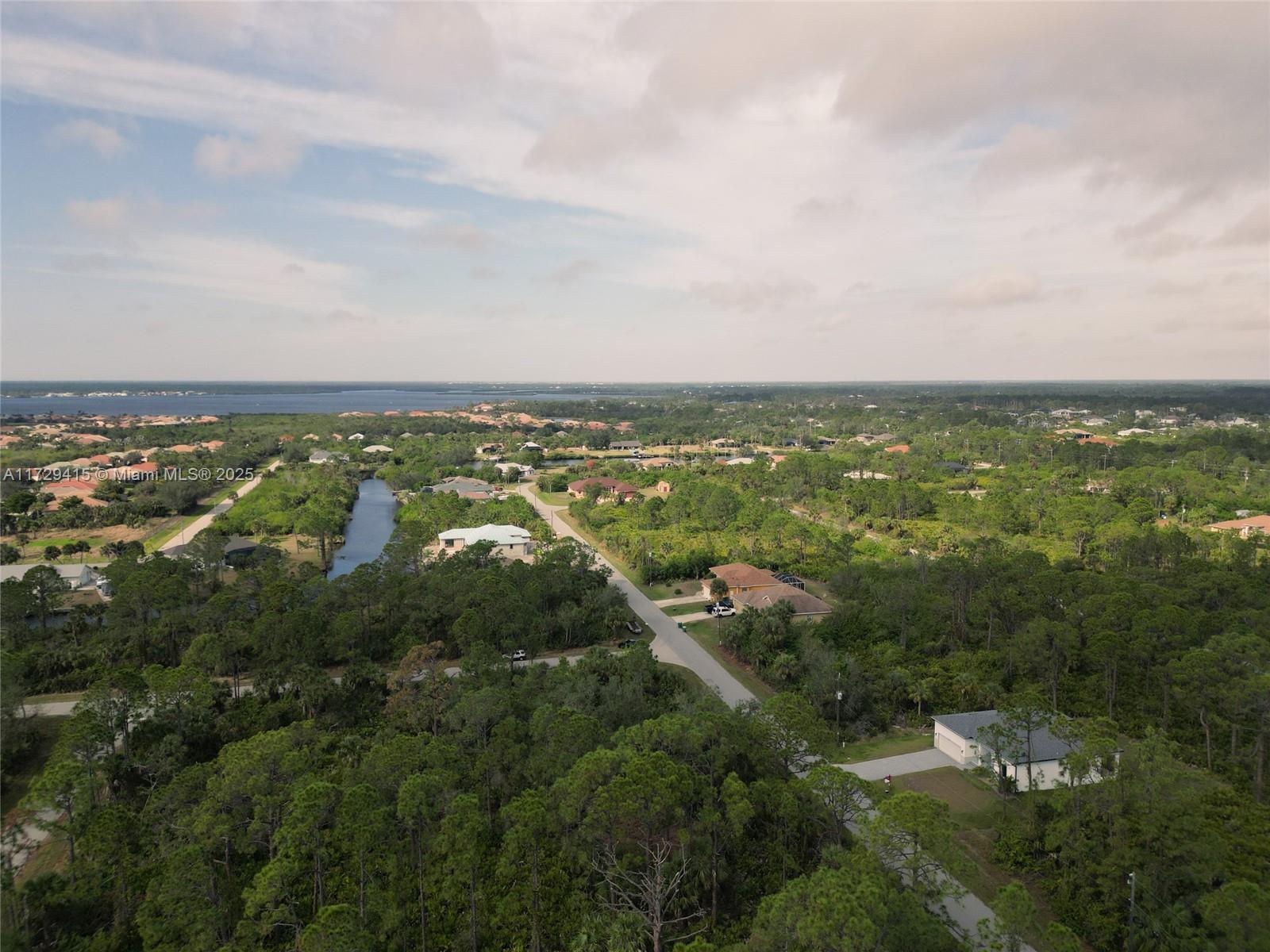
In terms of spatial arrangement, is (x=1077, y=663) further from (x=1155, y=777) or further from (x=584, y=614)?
(x=584, y=614)

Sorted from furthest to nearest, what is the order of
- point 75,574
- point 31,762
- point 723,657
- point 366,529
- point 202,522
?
point 366,529, point 202,522, point 75,574, point 723,657, point 31,762

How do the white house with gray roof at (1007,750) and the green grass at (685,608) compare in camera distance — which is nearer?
the white house with gray roof at (1007,750)

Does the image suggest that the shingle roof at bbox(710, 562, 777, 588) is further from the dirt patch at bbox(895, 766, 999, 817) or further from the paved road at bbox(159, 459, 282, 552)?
the paved road at bbox(159, 459, 282, 552)

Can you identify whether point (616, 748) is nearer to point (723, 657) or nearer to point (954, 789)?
point (954, 789)

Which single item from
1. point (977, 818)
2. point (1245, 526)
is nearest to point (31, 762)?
point (977, 818)

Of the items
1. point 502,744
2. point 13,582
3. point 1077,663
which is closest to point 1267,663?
point 1077,663

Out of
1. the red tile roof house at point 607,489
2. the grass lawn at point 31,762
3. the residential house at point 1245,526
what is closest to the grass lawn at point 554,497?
the red tile roof house at point 607,489

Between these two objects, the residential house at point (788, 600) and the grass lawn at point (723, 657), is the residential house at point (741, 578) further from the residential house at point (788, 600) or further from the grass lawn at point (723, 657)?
the grass lawn at point (723, 657)
